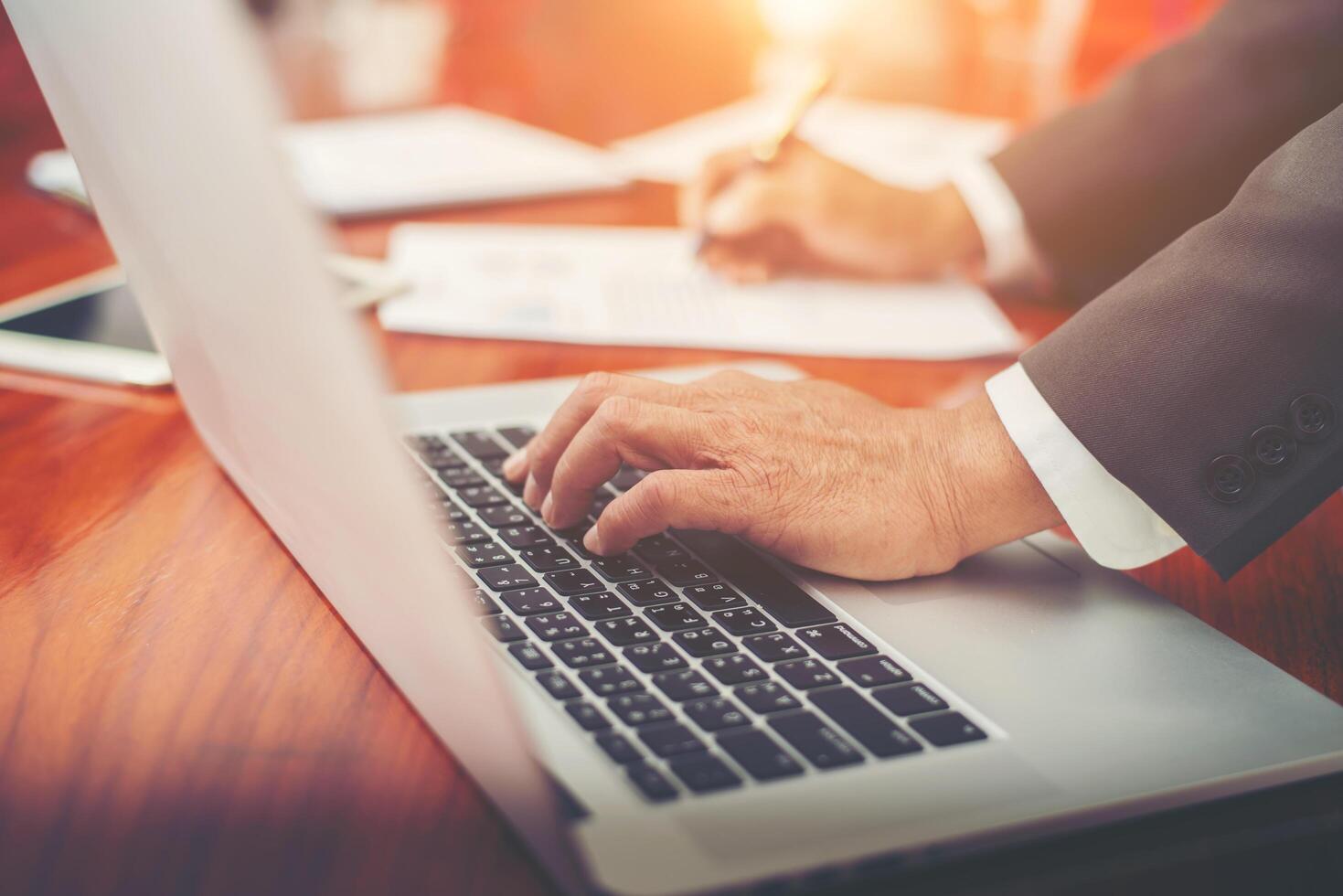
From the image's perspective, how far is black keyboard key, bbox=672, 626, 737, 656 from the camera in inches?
18.5

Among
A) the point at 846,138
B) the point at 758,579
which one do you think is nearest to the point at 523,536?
the point at 758,579

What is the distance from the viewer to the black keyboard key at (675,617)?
0.49 metres

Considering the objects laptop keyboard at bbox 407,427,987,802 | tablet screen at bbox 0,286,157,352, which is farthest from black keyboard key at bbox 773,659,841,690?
tablet screen at bbox 0,286,157,352

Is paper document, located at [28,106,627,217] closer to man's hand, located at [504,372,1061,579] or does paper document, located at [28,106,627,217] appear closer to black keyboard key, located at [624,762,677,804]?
man's hand, located at [504,372,1061,579]

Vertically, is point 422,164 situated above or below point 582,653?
above

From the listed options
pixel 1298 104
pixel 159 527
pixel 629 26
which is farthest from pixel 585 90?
pixel 159 527

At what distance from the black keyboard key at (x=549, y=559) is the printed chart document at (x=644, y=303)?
1.16 ft

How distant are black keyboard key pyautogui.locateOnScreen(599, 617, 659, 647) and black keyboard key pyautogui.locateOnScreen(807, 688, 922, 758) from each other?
0.08 m

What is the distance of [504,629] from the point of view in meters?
0.48

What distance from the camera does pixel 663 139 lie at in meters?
1.42

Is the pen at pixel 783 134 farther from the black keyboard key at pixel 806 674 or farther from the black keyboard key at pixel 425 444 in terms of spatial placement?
the black keyboard key at pixel 806 674

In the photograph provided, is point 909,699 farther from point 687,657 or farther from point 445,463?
point 445,463

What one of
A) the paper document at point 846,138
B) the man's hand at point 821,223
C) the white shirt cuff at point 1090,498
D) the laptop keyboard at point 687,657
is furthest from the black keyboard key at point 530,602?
the paper document at point 846,138

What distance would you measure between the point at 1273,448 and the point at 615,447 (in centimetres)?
34
